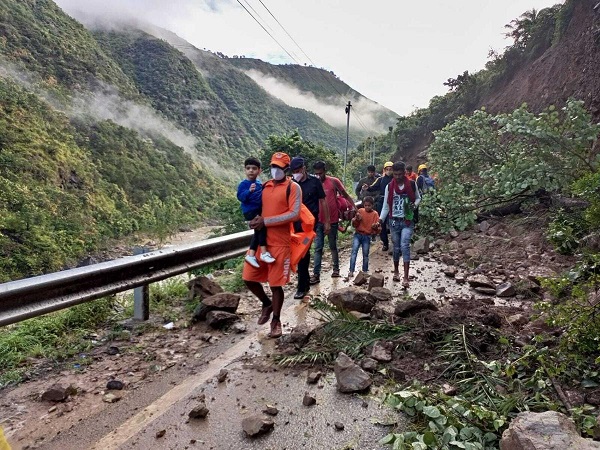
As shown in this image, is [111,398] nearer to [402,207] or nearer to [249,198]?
[249,198]

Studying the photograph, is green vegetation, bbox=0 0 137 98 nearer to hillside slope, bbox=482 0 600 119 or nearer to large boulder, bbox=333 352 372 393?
hillside slope, bbox=482 0 600 119

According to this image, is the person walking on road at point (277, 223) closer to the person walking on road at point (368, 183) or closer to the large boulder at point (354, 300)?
the large boulder at point (354, 300)

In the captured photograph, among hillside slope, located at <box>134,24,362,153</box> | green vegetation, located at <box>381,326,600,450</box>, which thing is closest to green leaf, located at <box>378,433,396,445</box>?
green vegetation, located at <box>381,326,600,450</box>

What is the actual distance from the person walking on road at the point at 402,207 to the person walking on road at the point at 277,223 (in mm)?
2342

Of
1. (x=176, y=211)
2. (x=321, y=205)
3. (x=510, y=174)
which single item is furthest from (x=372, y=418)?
(x=176, y=211)

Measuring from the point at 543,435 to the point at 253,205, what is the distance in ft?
9.65

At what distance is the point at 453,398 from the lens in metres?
2.32

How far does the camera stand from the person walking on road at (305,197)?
17.6 ft

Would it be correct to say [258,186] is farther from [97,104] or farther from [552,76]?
[97,104]

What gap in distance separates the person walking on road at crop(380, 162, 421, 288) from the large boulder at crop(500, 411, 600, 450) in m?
3.83

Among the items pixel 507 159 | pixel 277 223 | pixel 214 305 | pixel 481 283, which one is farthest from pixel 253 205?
pixel 507 159

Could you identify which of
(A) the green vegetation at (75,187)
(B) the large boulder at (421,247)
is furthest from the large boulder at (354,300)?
(A) the green vegetation at (75,187)

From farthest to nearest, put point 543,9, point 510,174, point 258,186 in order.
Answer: point 543,9 → point 510,174 → point 258,186

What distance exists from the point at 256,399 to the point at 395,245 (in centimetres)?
394
